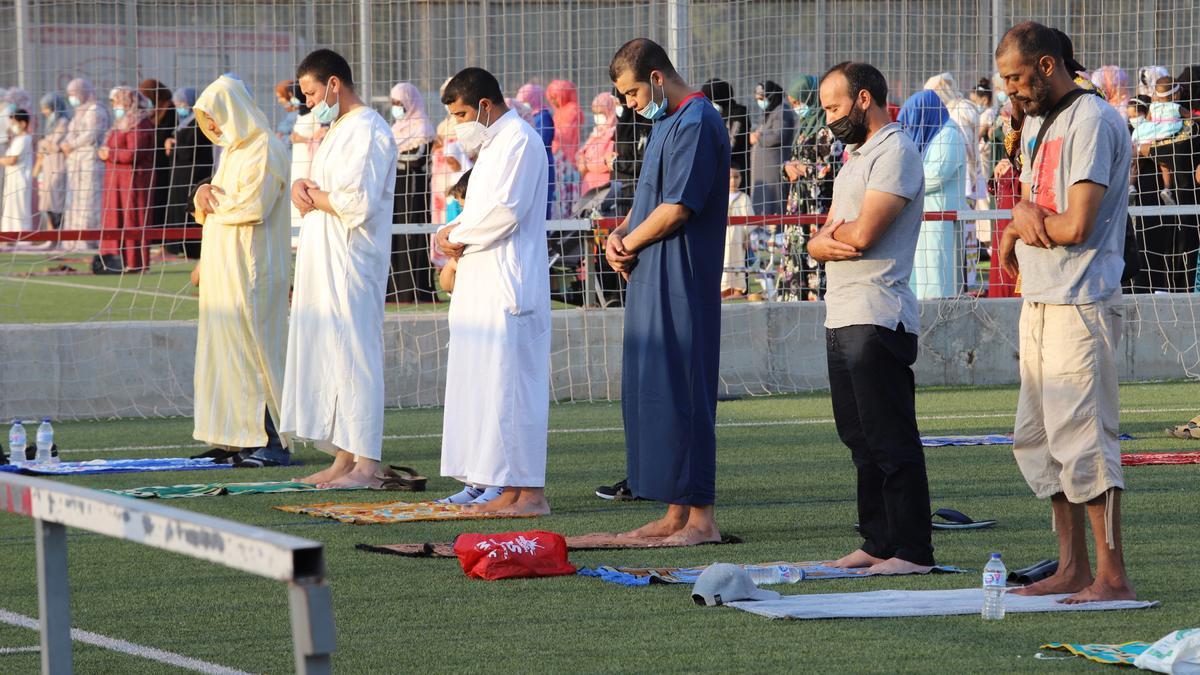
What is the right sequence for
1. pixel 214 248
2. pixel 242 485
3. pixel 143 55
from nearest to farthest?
pixel 242 485 < pixel 214 248 < pixel 143 55

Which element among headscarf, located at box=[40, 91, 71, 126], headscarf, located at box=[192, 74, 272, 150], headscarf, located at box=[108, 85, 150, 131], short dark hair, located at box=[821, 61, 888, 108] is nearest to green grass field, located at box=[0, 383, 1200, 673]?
short dark hair, located at box=[821, 61, 888, 108]

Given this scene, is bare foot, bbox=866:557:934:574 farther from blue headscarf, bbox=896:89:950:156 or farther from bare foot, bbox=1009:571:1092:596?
blue headscarf, bbox=896:89:950:156

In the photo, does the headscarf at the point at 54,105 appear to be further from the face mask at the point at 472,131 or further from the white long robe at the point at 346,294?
the face mask at the point at 472,131

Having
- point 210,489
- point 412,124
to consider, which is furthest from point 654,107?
point 412,124

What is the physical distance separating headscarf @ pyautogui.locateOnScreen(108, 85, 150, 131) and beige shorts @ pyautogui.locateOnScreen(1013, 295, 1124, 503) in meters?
13.6

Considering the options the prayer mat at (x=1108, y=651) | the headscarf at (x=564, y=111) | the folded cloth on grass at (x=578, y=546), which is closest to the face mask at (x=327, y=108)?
the folded cloth on grass at (x=578, y=546)

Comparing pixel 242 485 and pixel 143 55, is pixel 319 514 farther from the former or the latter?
pixel 143 55

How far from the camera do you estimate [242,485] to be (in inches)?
364

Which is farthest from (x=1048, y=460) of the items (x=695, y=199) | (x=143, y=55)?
(x=143, y=55)

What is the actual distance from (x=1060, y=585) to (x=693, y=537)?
5.74ft

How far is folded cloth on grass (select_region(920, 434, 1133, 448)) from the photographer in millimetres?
10594

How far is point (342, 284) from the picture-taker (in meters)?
9.34

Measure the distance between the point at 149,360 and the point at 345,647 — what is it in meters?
8.10

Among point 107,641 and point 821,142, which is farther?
point 821,142
